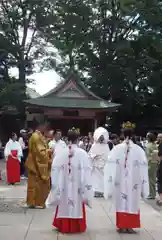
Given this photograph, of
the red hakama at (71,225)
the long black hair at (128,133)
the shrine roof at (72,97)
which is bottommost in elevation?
the red hakama at (71,225)

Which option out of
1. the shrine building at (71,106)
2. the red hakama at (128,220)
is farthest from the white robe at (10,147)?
the shrine building at (71,106)

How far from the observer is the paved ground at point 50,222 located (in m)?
6.18

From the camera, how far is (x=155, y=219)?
303 inches

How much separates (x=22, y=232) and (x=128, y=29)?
96.2ft

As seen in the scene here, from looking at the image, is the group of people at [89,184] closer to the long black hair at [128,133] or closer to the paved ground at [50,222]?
the long black hair at [128,133]

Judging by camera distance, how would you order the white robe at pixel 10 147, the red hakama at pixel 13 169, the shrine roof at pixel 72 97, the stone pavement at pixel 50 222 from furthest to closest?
1. the shrine roof at pixel 72 97
2. the white robe at pixel 10 147
3. the red hakama at pixel 13 169
4. the stone pavement at pixel 50 222

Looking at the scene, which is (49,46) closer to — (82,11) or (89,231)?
(82,11)

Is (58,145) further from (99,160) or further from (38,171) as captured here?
(38,171)

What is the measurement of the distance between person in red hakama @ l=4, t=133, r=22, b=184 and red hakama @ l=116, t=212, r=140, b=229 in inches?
265

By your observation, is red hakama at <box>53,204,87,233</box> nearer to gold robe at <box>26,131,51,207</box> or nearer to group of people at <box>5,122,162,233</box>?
group of people at <box>5,122,162,233</box>

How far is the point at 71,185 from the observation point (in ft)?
21.4

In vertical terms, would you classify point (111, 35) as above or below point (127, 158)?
above

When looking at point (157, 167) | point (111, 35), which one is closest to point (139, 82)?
point (111, 35)

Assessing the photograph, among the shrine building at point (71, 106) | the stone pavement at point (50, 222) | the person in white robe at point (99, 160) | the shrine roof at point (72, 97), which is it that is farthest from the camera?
the shrine roof at point (72, 97)
